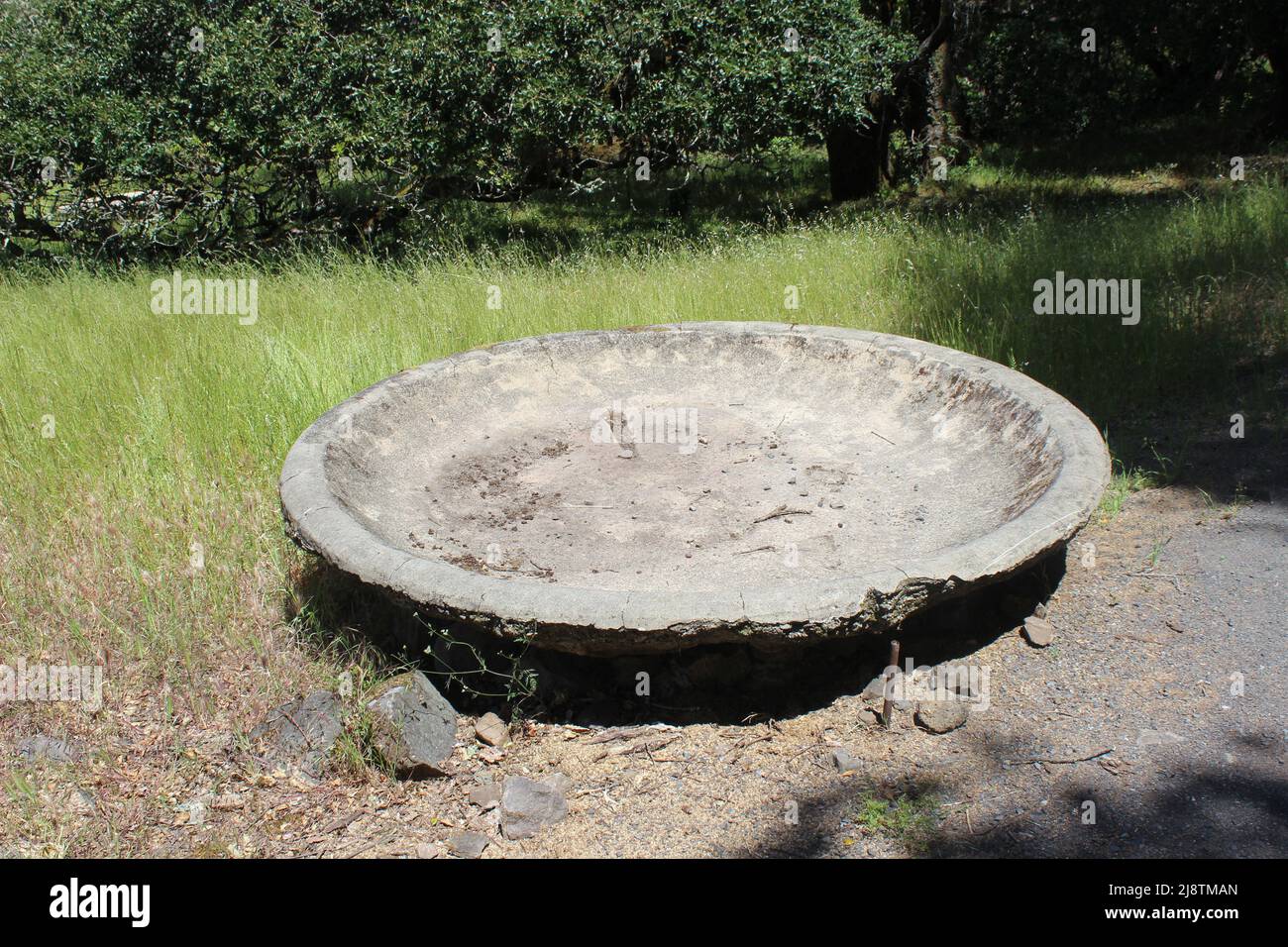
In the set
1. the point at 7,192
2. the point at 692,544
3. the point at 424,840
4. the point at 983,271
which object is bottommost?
the point at 424,840

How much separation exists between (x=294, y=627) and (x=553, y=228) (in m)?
7.15

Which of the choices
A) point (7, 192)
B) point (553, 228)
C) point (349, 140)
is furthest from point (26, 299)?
point (553, 228)

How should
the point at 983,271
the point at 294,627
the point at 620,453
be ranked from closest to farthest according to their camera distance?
1. the point at 294,627
2. the point at 620,453
3. the point at 983,271

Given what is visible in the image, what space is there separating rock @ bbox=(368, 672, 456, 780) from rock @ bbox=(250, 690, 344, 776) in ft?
0.60

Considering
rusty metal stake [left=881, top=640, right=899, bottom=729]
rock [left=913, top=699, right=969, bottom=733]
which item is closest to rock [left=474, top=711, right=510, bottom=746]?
rusty metal stake [left=881, top=640, right=899, bottom=729]

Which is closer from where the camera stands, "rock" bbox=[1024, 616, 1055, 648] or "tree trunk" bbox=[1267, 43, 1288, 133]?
"rock" bbox=[1024, 616, 1055, 648]

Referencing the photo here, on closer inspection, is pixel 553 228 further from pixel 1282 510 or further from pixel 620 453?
pixel 1282 510

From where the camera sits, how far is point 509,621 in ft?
9.80

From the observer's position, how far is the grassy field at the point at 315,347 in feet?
12.5

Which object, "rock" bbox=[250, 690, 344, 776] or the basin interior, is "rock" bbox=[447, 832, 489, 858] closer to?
"rock" bbox=[250, 690, 344, 776]

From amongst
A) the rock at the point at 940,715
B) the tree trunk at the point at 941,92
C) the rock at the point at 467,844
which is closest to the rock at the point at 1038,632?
the rock at the point at 940,715

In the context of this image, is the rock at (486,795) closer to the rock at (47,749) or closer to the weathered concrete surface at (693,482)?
the weathered concrete surface at (693,482)

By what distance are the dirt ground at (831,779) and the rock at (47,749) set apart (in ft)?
0.13

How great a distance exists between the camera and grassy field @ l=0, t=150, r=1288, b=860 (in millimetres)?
3814
